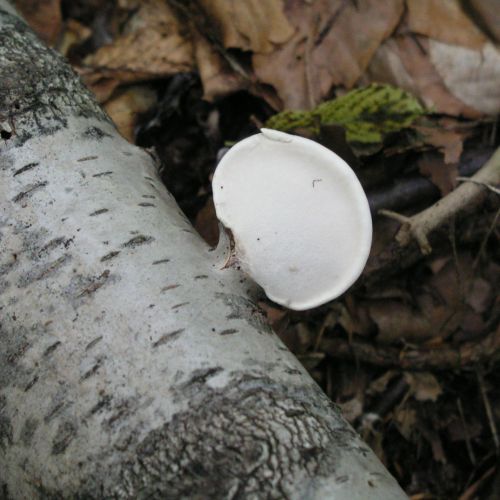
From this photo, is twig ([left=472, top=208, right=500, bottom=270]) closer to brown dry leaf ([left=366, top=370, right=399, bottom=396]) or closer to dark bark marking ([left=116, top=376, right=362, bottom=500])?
brown dry leaf ([left=366, top=370, right=399, bottom=396])

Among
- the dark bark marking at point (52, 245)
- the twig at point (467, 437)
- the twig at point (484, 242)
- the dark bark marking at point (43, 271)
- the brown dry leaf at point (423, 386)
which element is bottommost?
the twig at point (467, 437)

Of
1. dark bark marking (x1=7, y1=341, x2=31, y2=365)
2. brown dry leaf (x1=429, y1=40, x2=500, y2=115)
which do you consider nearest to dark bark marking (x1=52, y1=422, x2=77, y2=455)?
dark bark marking (x1=7, y1=341, x2=31, y2=365)

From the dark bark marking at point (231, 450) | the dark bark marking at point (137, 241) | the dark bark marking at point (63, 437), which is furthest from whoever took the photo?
the dark bark marking at point (137, 241)

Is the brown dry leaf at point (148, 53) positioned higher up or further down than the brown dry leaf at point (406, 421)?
higher up

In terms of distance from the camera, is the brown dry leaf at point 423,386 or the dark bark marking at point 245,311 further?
the brown dry leaf at point 423,386

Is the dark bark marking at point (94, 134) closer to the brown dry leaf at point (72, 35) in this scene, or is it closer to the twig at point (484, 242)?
the twig at point (484, 242)

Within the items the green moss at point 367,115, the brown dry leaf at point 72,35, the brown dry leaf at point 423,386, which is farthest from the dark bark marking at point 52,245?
the brown dry leaf at point 72,35

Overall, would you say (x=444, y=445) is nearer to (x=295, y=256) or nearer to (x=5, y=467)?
(x=295, y=256)

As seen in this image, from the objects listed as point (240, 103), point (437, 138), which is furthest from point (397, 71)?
point (240, 103)
